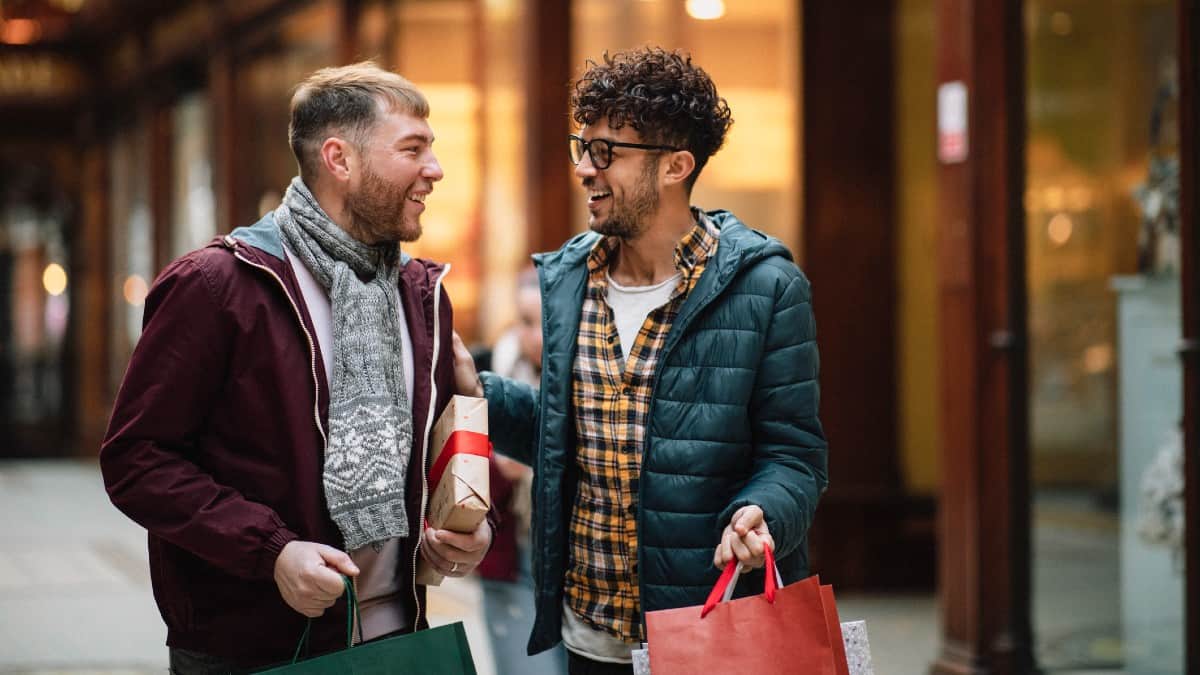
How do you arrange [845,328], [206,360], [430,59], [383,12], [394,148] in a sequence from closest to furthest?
1. [206,360]
2. [394,148]
3. [845,328]
4. [430,59]
5. [383,12]

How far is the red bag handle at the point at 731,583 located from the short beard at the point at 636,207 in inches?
30.0

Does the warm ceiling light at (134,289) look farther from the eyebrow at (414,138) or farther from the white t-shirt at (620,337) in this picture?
the eyebrow at (414,138)

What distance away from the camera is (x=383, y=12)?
11.4 metres

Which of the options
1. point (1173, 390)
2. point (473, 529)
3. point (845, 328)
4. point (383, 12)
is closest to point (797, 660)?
point (473, 529)

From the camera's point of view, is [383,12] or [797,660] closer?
[797,660]

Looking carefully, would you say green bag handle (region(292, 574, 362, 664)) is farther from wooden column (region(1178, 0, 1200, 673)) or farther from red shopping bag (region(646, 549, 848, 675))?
wooden column (region(1178, 0, 1200, 673))

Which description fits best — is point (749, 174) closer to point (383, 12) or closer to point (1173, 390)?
point (1173, 390)

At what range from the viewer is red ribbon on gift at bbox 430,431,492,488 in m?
2.91

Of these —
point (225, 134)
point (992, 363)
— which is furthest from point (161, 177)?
point (992, 363)

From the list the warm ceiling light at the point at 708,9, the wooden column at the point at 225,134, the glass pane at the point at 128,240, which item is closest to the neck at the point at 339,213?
the warm ceiling light at the point at 708,9

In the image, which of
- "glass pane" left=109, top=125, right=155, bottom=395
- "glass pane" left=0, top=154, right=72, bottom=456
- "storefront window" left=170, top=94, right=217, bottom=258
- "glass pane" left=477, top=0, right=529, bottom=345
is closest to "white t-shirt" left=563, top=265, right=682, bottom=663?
"glass pane" left=477, top=0, right=529, bottom=345

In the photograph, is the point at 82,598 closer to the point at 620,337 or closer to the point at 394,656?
the point at 620,337

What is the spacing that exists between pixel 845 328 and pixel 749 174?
1031 millimetres

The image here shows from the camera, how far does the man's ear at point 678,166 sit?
323 centimetres
